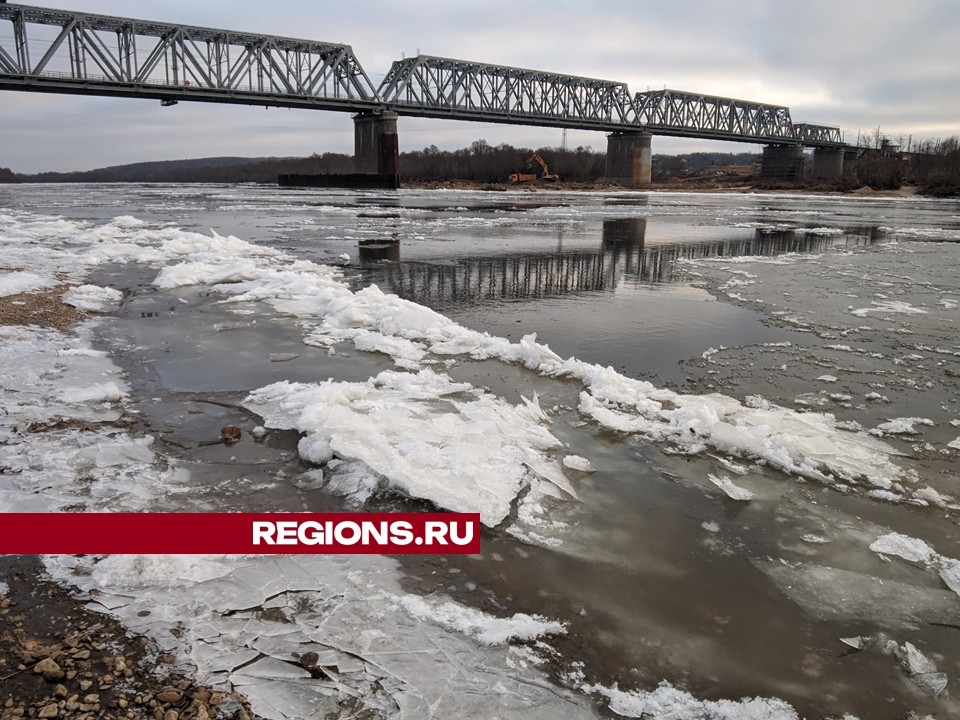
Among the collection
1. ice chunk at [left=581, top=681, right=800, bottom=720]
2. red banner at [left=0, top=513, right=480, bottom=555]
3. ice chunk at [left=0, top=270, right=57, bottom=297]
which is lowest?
ice chunk at [left=581, top=681, right=800, bottom=720]

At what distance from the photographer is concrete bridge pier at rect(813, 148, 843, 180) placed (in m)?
116

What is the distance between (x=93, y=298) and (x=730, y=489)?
9246 millimetres

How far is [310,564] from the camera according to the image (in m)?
3.19

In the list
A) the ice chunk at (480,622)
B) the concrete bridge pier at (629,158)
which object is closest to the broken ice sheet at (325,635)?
the ice chunk at (480,622)

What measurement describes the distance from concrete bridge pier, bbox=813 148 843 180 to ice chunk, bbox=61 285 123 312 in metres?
130

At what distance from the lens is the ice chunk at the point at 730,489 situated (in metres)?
4.05

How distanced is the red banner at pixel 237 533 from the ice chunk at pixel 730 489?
1.68 meters

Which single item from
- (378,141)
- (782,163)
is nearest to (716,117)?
(782,163)

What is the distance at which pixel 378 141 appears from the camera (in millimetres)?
74938

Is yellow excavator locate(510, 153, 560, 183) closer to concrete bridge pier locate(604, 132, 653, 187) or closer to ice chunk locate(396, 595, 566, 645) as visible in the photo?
concrete bridge pier locate(604, 132, 653, 187)

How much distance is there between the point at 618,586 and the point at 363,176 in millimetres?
79579

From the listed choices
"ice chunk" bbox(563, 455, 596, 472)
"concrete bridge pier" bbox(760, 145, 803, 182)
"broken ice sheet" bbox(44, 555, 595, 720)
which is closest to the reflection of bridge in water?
"ice chunk" bbox(563, 455, 596, 472)

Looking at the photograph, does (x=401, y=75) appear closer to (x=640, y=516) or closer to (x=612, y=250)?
(x=612, y=250)

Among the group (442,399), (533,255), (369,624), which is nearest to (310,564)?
(369,624)
